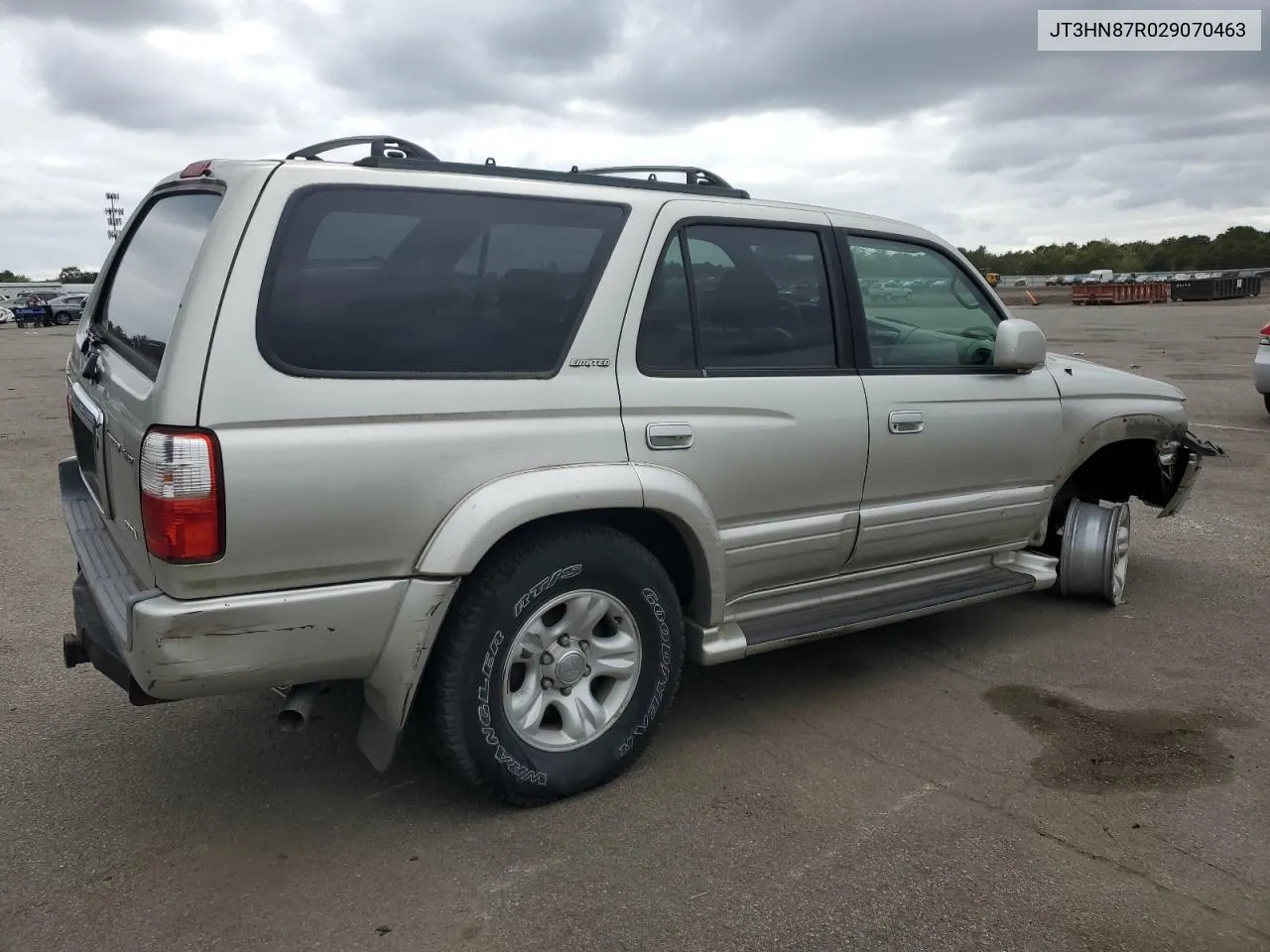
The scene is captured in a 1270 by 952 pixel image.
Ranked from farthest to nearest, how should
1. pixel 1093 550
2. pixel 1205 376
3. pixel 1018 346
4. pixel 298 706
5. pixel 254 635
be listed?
pixel 1205 376
pixel 1093 550
pixel 1018 346
pixel 298 706
pixel 254 635

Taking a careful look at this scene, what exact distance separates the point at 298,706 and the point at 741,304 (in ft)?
6.31

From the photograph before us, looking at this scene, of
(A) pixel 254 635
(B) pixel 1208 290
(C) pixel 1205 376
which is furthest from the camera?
(B) pixel 1208 290

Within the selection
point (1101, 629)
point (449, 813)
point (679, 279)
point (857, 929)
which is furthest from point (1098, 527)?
point (449, 813)

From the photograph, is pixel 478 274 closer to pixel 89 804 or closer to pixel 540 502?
pixel 540 502

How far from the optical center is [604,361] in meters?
3.22

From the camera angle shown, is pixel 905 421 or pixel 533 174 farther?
pixel 905 421

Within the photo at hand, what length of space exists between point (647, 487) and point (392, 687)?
940 mm

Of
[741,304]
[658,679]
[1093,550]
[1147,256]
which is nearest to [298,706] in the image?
[658,679]

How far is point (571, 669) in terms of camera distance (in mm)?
3229

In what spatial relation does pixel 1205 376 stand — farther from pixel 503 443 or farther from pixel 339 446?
pixel 339 446

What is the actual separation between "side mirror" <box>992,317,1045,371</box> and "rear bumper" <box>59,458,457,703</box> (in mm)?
2522

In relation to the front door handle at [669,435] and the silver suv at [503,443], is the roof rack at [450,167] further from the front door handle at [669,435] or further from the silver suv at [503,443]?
the front door handle at [669,435]

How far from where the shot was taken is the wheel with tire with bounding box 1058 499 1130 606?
5.04m

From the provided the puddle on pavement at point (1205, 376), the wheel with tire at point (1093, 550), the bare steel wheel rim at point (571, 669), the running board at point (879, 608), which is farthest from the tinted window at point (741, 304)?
the puddle on pavement at point (1205, 376)
